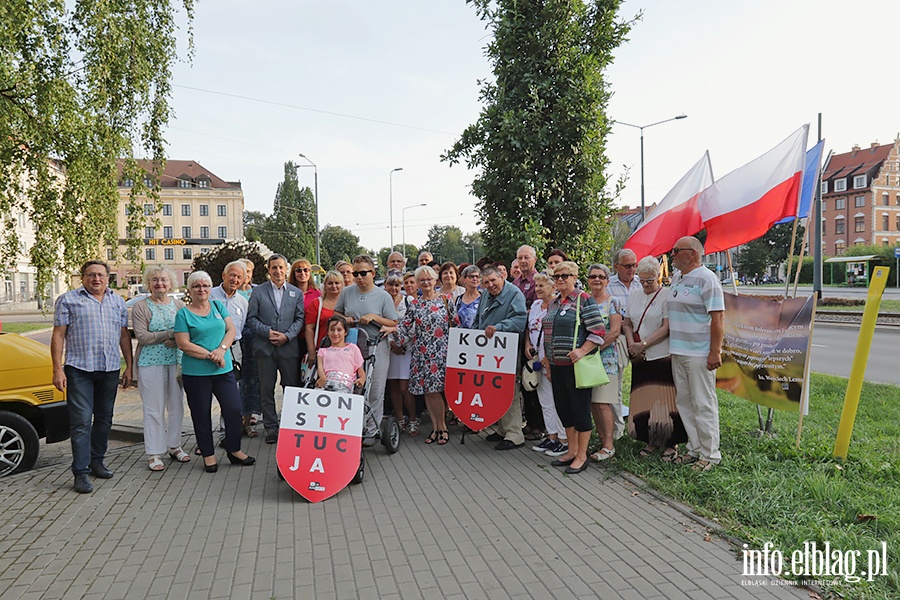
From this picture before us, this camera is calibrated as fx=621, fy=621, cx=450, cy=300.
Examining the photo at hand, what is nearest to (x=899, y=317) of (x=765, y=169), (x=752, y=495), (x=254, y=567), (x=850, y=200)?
(x=765, y=169)

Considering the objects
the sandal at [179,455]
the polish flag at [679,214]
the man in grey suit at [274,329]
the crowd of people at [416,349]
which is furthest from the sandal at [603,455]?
the sandal at [179,455]

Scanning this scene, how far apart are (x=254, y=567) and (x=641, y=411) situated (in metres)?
3.97

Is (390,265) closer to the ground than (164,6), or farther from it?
closer to the ground

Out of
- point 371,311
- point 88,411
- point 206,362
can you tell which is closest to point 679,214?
point 371,311

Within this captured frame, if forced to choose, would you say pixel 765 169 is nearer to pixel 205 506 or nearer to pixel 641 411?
pixel 641 411

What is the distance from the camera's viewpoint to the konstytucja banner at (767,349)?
5.84 metres

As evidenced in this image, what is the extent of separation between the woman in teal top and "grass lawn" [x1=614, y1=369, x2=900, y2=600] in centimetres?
387

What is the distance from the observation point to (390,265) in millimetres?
8867

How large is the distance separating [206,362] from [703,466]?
4760 millimetres

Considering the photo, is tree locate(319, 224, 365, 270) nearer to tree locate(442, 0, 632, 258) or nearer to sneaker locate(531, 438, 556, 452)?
tree locate(442, 0, 632, 258)

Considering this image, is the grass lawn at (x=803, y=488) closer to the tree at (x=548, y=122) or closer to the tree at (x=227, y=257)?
the tree at (x=548, y=122)

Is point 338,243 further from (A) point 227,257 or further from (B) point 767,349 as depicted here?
(B) point 767,349

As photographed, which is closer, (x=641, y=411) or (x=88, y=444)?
(x=88, y=444)

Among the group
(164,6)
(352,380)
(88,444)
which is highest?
(164,6)
